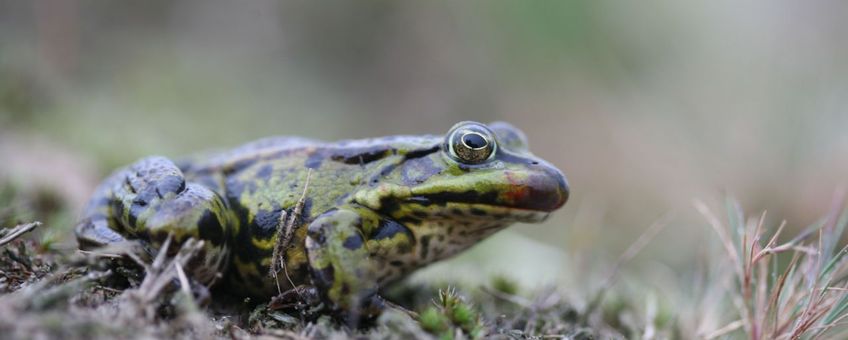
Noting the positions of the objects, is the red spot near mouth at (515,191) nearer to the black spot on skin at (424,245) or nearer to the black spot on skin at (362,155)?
the black spot on skin at (424,245)

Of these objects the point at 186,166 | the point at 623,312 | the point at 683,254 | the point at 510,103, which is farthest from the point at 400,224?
the point at 510,103

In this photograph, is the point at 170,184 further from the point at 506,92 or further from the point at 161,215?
the point at 506,92

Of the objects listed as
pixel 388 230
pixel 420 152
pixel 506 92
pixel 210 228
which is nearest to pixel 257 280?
pixel 210 228

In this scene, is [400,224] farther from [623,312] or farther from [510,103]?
[510,103]

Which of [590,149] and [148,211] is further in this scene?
[590,149]

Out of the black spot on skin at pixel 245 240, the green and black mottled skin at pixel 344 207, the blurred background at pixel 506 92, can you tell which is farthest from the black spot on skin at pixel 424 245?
the blurred background at pixel 506 92

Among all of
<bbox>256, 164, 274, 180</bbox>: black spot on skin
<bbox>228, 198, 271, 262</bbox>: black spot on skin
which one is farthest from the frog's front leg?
<bbox>256, 164, 274, 180</bbox>: black spot on skin
